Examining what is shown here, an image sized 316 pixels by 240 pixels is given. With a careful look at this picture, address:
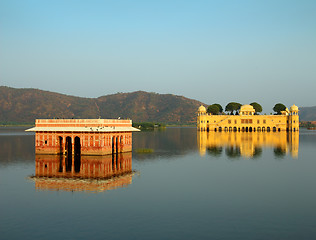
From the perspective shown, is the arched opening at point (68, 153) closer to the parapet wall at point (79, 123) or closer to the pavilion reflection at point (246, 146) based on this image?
the parapet wall at point (79, 123)

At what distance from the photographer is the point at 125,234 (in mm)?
20516

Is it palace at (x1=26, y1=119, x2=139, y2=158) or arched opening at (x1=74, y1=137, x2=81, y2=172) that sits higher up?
palace at (x1=26, y1=119, x2=139, y2=158)

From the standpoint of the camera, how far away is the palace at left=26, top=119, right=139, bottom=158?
53.3m

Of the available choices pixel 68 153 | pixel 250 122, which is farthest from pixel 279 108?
pixel 68 153

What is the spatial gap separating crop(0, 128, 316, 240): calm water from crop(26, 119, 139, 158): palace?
6287mm

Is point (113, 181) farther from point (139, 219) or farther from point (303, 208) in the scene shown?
point (303, 208)

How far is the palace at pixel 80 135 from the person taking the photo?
53.3m

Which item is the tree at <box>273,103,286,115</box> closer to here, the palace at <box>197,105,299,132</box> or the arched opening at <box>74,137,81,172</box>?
the palace at <box>197,105,299,132</box>

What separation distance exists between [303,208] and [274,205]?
2071 mm

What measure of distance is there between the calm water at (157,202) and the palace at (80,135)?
6287 millimetres

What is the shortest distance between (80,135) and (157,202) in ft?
94.5

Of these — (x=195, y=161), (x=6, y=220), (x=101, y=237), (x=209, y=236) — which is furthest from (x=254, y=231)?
(x=195, y=161)

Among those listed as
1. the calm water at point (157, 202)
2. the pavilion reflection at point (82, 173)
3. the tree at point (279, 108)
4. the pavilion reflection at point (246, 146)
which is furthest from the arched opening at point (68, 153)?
the tree at point (279, 108)

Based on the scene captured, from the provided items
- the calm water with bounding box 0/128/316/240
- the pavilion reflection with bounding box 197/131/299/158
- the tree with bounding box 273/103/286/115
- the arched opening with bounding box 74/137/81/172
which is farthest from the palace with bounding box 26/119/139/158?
the tree with bounding box 273/103/286/115
